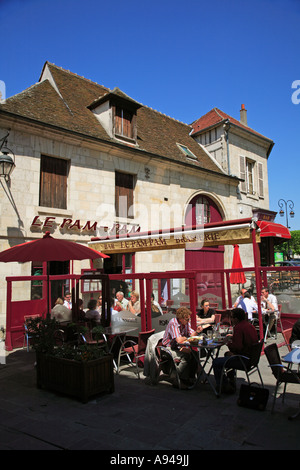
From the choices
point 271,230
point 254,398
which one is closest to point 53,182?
point 254,398

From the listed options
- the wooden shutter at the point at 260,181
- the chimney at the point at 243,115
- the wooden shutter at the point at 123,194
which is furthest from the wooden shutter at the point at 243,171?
the wooden shutter at the point at 123,194

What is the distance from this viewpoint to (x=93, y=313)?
6.60 m

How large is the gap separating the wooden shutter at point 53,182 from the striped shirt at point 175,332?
6731mm

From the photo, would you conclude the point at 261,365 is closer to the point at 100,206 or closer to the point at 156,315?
the point at 156,315

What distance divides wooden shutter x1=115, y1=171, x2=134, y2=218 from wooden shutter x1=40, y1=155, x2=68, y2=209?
2.08 m

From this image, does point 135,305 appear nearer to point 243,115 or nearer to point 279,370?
point 279,370

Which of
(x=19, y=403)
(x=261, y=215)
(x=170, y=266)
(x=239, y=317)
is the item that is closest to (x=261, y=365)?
(x=239, y=317)

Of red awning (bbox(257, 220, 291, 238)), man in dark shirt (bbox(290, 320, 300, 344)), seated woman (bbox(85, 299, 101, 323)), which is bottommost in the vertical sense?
man in dark shirt (bbox(290, 320, 300, 344))

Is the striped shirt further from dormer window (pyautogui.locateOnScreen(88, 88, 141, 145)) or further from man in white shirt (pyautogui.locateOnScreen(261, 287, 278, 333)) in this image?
dormer window (pyautogui.locateOnScreen(88, 88, 141, 145))

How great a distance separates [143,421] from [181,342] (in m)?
1.40

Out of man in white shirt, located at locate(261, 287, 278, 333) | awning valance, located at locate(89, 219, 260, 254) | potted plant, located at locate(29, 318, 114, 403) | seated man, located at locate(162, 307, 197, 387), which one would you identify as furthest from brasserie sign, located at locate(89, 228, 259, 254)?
potted plant, located at locate(29, 318, 114, 403)

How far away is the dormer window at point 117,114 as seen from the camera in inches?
490

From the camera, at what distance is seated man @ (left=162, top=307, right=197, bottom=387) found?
4840mm

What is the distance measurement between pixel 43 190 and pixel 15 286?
3090 millimetres
